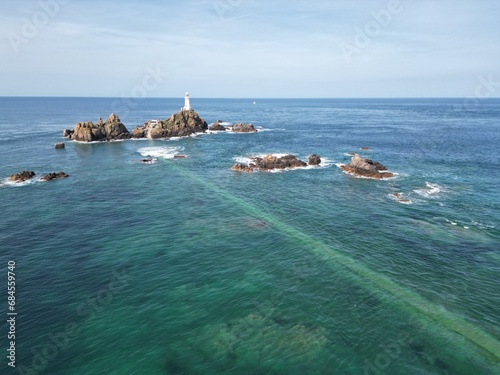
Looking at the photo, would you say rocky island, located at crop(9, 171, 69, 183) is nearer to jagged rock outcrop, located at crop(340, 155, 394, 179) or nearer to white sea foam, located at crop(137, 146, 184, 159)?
white sea foam, located at crop(137, 146, 184, 159)

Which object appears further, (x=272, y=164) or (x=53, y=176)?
(x=272, y=164)


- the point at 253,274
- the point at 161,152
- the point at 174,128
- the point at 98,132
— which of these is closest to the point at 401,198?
the point at 253,274

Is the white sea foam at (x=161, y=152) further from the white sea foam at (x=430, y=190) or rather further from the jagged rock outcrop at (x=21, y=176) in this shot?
the white sea foam at (x=430, y=190)

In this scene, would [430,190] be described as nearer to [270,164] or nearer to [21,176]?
[270,164]

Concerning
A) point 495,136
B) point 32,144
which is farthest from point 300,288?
point 495,136

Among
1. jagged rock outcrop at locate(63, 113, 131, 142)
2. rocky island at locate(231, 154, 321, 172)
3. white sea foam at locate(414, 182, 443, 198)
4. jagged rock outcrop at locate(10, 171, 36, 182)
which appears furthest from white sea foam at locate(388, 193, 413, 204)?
jagged rock outcrop at locate(63, 113, 131, 142)

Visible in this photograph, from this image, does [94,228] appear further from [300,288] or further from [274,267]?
[300,288]

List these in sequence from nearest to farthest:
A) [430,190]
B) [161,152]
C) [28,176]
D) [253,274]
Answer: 1. [253,274]
2. [430,190]
3. [28,176]
4. [161,152]
